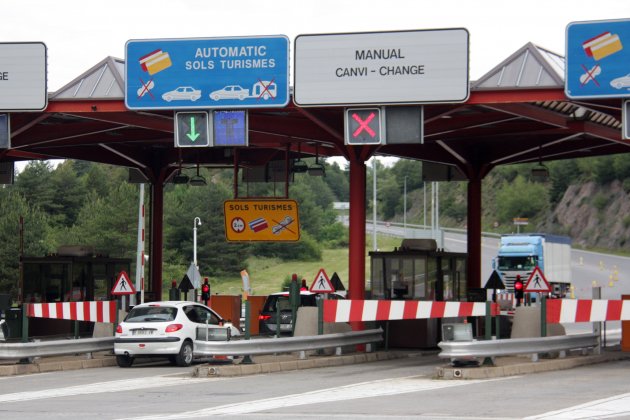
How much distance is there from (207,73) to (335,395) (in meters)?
10.3

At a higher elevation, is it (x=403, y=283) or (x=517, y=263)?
(x=517, y=263)

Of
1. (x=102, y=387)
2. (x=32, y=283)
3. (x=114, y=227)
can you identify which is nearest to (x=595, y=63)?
(x=102, y=387)

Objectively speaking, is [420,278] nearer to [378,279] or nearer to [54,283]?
[378,279]

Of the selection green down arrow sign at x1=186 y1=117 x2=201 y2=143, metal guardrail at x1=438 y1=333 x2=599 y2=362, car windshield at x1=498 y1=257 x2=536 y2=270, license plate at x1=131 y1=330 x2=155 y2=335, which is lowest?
metal guardrail at x1=438 y1=333 x2=599 y2=362

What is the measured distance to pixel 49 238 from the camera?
3492 inches

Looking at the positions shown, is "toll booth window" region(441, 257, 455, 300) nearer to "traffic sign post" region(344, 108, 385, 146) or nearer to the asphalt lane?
"traffic sign post" region(344, 108, 385, 146)

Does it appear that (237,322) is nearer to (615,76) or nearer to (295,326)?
(295,326)

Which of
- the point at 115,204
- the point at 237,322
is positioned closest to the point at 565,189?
the point at 115,204

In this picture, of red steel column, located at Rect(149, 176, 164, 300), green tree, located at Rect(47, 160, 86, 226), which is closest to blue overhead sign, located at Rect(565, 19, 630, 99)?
red steel column, located at Rect(149, 176, 164, 300)

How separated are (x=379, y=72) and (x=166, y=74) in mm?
4759

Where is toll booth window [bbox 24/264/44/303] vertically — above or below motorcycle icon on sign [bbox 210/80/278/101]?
below

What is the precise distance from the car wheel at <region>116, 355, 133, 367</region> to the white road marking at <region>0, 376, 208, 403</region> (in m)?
2.92

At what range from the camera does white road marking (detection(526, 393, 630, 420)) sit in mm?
14438

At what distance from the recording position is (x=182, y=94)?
26312 mm
